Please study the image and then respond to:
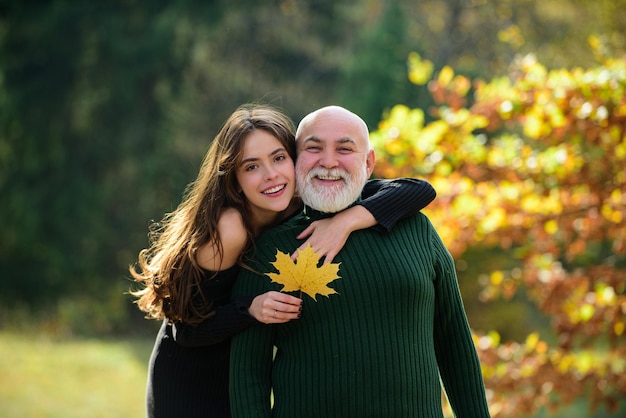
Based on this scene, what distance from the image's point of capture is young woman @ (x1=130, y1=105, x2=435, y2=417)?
8.59ft

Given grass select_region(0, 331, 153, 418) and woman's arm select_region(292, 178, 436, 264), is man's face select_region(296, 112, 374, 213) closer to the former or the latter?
woman's arm select_region(292, 178, 436, 264)

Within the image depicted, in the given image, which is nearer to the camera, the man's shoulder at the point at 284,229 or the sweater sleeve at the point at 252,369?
the sweater sleeve at the point at 252,369

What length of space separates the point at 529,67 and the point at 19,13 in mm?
10589

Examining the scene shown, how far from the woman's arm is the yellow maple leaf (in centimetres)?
6

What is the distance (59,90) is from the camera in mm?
13469

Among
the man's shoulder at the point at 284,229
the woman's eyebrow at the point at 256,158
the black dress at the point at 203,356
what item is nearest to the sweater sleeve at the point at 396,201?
the black dress at the point at 203,356

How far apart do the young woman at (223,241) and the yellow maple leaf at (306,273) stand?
0.18ft

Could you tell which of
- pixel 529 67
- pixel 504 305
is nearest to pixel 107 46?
pixel 504 305

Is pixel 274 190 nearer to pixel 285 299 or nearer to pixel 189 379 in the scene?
pixel 285 299

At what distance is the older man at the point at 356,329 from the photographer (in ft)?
8.12

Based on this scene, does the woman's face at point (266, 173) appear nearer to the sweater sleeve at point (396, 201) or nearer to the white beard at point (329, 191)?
the white beard at point (329, 191)

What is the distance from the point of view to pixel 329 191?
2.67 meters

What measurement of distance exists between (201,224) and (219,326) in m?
0.34

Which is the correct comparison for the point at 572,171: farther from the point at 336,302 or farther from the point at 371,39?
the point at 371,39
